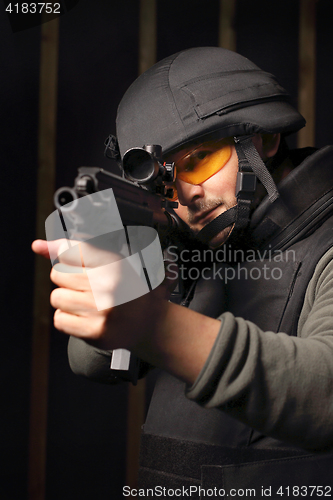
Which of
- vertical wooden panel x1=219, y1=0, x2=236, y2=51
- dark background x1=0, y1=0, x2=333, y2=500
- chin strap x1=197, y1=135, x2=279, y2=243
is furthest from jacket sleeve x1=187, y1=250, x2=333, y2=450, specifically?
vertical wooden panel x1=219, y1=0, x2=236, y2=51

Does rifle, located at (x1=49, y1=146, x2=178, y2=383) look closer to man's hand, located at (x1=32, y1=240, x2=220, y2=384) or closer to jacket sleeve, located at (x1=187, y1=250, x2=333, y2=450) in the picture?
man's hand, located at (x1=32, y1=240, x2=220, y2=384)

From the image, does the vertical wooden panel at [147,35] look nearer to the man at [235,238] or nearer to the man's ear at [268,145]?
the man at [235,238]

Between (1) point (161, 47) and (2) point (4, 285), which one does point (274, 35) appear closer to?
(1) point (161, 47)

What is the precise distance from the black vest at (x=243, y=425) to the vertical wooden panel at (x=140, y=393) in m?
0.72

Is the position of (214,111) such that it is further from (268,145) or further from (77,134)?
(77,134)

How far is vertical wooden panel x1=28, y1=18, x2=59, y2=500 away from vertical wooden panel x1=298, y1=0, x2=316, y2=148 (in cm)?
108

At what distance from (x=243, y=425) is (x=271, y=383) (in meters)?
0.41

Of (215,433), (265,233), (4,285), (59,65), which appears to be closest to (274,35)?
(59,65)

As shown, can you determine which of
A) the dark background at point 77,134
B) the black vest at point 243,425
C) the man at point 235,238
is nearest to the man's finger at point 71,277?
the man at point 235,238

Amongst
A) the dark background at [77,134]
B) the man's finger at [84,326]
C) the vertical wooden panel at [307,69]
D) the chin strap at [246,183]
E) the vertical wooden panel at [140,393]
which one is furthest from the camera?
the vertical wooden panel at [307,69]

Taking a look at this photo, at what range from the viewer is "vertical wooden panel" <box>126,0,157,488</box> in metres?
1.75

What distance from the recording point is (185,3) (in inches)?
72.2

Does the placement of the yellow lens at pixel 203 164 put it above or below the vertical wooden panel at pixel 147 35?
below

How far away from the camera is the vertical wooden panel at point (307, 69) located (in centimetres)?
188
